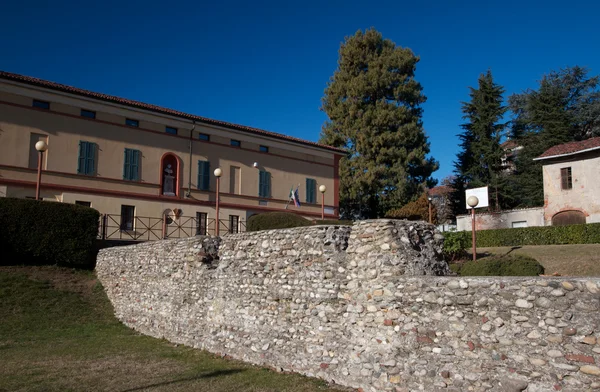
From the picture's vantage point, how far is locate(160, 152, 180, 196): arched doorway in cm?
2616

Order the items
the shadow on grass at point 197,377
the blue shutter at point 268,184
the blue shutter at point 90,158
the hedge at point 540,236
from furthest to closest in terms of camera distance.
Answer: the blue shutter at point 268,184 < the blue shutter at point 90,158 < the hedge at point 540,236 < the shadow on grass at point 197,377

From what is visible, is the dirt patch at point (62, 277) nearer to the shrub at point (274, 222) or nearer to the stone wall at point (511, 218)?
the shrub at point (274, 222)

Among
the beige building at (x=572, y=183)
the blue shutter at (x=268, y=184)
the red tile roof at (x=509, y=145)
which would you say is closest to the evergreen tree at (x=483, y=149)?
the red tile roof at (x=509, y=145)

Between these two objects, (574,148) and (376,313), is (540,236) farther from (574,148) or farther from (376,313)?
(376,313)

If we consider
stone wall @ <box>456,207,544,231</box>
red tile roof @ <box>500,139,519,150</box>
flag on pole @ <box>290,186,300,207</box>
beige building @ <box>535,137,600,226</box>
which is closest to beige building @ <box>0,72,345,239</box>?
flag on pole @ <box>290,186,300,207</box>

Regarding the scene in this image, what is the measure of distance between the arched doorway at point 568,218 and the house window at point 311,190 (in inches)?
594

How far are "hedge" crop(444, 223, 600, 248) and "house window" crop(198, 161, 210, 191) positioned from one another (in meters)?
13.9

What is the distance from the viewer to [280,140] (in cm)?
3036

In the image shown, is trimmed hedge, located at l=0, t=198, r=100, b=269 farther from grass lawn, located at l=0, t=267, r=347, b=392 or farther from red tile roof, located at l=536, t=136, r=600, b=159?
red tile roof, located at l=536, t=136, r=600, b=159

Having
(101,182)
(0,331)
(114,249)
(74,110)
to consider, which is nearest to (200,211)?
(101,182)

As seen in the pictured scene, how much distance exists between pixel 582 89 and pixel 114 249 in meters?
40.3

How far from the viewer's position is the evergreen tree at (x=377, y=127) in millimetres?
36969

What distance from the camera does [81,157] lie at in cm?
2344

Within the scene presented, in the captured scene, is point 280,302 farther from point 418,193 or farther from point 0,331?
point 418,193
